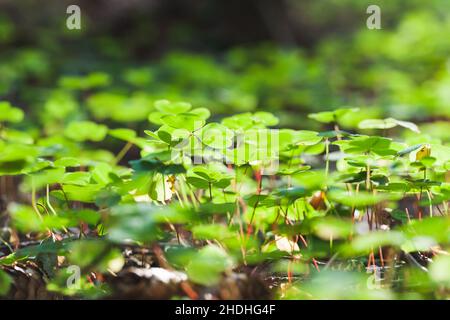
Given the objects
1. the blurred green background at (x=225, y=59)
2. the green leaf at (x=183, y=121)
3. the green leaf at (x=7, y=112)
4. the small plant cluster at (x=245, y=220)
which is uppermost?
the blurred green background at (x=225, y=59)

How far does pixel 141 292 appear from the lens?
892 mm

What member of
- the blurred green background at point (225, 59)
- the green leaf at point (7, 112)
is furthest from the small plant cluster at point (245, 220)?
the blurred green background at point (225, 59)

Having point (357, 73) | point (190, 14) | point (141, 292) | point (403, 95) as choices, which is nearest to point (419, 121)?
point (403, 95)

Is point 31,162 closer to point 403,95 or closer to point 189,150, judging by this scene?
point 189,150

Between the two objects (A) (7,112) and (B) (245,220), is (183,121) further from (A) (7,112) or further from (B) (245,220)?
(A) (7,112)

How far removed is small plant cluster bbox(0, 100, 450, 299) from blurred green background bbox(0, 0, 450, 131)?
93 centimetres

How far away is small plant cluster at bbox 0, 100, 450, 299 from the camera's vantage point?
2.57ft

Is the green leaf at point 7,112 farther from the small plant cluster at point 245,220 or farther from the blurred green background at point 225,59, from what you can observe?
the blurred green background at point 225,59

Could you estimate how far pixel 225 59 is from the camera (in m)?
4.45

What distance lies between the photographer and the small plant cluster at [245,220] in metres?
0.78

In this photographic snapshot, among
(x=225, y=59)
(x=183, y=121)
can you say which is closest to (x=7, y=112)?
(x=183, y=121)

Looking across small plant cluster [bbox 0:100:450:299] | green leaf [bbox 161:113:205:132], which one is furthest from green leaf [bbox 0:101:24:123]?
green leaf [bbox 161:113:205:132]

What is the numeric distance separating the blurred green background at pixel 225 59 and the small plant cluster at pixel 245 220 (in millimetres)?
930

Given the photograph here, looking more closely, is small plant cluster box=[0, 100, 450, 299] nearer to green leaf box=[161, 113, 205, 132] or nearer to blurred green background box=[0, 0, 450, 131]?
green leaf box=[161, 113, 205, 132]
